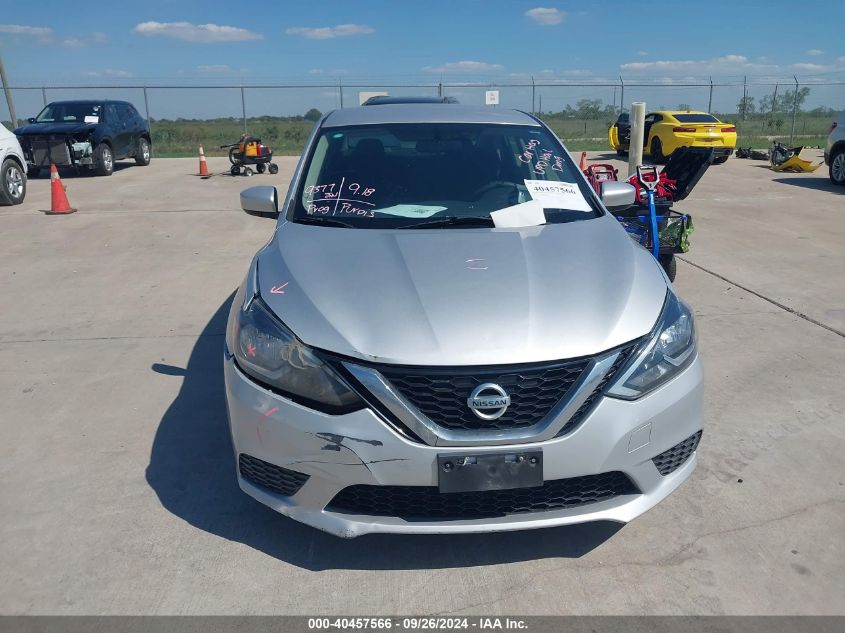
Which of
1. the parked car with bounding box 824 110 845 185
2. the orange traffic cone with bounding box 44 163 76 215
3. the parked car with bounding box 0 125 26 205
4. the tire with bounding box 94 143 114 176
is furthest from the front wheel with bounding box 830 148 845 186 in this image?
the tire with bounding box 94 143 114 176

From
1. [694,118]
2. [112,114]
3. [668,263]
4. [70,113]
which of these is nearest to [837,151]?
[694,118]

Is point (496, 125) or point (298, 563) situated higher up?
point (496, 125)

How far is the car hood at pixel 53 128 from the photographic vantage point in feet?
48.6

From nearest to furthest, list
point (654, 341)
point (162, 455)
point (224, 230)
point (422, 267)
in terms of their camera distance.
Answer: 1. point (654, 341)
2. point (422, 267)
3. point (162, 455)
4. point (224, 230)

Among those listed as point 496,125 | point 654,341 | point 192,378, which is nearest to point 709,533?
point 654,341

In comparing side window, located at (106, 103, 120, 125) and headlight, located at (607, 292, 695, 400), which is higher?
side window, located at (106, 103, 120, 125)

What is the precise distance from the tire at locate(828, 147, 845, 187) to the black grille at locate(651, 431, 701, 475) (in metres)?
12.5

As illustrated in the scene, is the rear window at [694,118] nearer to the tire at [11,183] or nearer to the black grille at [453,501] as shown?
the tire at [11,183]

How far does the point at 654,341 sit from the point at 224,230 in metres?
7.90

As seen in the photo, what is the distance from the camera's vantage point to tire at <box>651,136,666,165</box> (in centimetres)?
1875

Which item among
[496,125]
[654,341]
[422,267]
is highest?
[496,125]

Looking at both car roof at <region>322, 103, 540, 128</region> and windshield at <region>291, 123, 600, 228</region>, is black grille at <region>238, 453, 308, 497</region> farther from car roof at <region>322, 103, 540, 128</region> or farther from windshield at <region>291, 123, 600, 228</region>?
car roof at <region>322, 103, 540, 128</region>

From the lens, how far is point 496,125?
13.7 feet
